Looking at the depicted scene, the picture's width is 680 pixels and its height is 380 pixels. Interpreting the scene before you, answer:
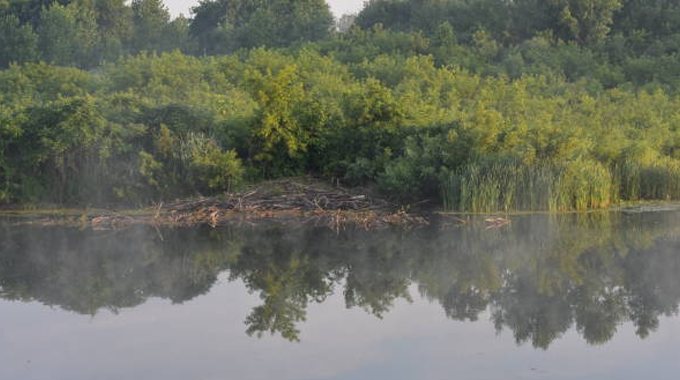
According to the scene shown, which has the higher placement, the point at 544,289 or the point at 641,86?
the point at 641,86

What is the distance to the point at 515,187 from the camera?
15.8m

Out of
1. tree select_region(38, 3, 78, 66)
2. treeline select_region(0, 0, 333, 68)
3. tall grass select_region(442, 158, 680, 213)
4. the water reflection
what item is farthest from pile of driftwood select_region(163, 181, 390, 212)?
tree select_region(38, 3, 78, 66)

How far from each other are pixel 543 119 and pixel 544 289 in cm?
821

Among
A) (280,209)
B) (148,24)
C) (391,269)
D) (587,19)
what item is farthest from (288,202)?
(148,24)

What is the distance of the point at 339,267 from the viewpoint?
11.5 m

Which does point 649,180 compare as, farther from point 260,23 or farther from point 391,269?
point 260,23

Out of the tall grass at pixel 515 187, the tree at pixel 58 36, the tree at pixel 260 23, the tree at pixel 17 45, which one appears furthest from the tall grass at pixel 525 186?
the tree at pixel 58 36

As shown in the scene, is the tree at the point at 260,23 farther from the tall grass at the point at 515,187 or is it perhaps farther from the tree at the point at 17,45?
the tall grass at the point at 515,187

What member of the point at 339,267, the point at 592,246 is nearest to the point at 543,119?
the point at 592,246

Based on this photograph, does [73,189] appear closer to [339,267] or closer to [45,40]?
[339,267]

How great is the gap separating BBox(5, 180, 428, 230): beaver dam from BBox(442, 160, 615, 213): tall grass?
95cm

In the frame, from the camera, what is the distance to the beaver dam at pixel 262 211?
15516mm

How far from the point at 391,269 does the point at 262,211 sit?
554cm

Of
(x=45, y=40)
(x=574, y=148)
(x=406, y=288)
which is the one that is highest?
(x=45, y=40)
